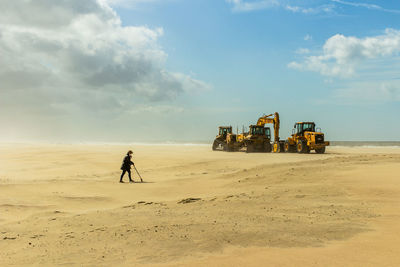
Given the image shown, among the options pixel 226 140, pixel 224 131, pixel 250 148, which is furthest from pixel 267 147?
pixel 224 131

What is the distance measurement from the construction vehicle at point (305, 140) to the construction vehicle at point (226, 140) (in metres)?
6.40

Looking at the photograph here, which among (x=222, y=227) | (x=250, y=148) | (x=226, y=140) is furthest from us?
(x=226, y=140)

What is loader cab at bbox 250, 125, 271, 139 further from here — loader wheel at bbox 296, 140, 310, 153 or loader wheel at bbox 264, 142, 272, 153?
loader wheel at bbox 296, 140, 310, 153

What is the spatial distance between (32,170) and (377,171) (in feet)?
63.9

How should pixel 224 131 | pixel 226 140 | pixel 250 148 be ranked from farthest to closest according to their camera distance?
pixel 224 131
pixel 226 140
pixel 250 148

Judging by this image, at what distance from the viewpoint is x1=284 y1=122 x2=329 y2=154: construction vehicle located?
32.9 m

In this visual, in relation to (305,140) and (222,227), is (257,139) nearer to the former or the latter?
(305,140)

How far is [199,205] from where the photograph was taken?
9141mm

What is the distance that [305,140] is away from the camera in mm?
33938

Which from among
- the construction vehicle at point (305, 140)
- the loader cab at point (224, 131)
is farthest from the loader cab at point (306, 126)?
the loader cab at point (224, 131)

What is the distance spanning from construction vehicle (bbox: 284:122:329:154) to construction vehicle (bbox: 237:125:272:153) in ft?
7.81

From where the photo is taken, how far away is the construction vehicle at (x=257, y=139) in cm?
3675

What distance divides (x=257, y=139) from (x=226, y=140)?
5136 mm

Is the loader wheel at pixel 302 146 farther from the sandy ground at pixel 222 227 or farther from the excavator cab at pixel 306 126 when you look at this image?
the sandy ground at pixel 222 227
